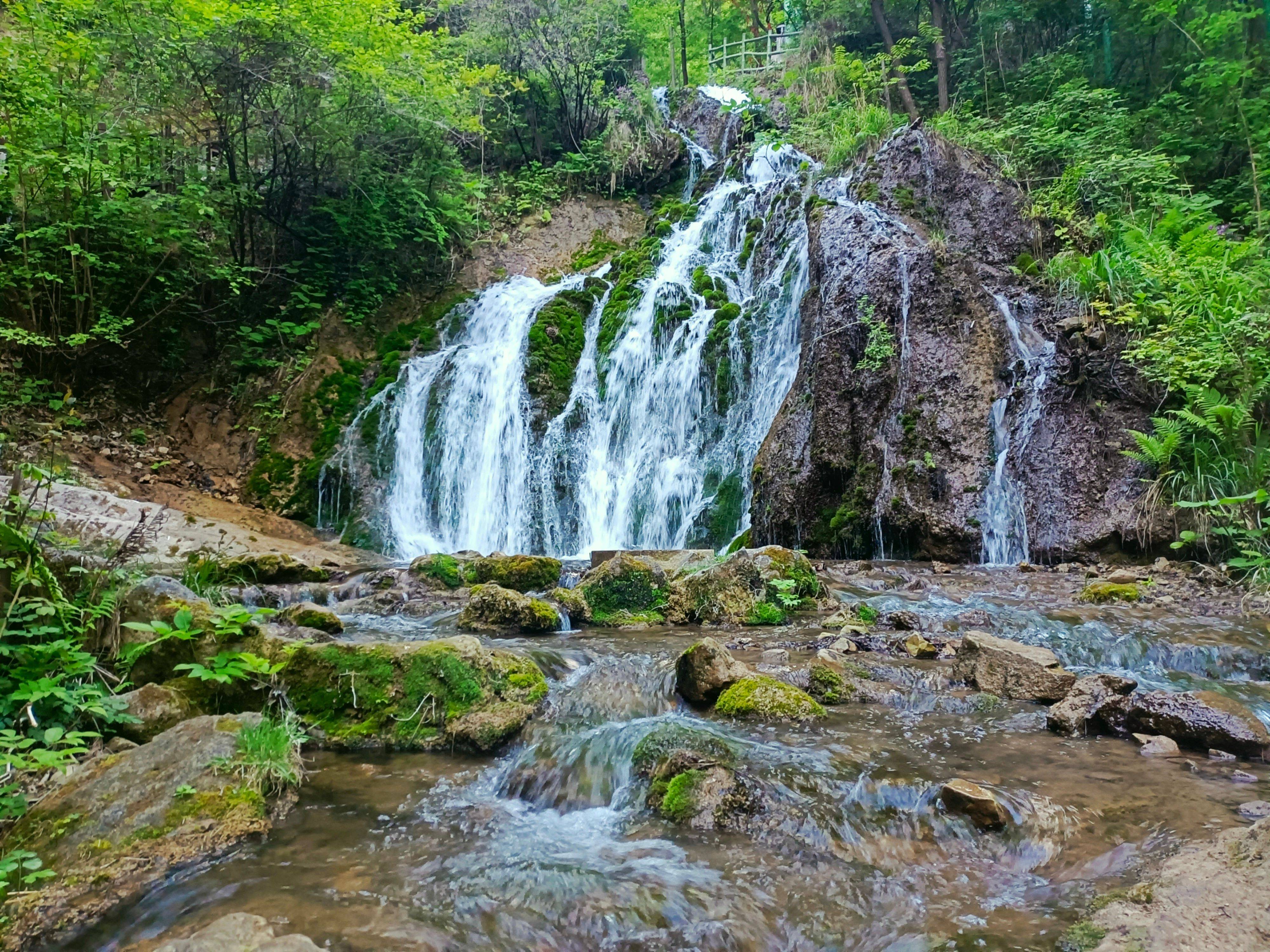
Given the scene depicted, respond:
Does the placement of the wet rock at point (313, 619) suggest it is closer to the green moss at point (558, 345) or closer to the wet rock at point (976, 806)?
the wet rock at point (976, 806)

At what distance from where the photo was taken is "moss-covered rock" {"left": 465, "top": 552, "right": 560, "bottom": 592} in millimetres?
8406

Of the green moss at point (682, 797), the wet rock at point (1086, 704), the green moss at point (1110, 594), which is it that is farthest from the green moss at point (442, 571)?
the green moss at point (1110, 594)

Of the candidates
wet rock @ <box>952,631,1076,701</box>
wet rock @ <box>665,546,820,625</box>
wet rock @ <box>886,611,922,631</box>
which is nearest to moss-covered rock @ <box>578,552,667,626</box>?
wet rock @ <box>665,546,820,625</box>

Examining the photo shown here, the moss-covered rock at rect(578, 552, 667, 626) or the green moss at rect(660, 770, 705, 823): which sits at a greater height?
the green moss at rect(660, 770, 705, 823)

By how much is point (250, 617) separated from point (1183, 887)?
14.6 feet

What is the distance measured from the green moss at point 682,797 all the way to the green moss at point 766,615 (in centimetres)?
354

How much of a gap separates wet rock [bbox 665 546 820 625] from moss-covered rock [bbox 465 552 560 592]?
57.1 inches

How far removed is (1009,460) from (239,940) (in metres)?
9.58

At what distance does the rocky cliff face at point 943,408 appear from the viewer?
8906mm

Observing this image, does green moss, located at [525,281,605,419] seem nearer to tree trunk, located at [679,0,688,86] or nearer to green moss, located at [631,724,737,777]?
green moss, located at [631,724,737,777]

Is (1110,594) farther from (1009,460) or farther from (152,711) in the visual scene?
(152,711)

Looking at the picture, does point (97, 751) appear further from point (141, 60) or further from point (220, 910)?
point (141, 60)

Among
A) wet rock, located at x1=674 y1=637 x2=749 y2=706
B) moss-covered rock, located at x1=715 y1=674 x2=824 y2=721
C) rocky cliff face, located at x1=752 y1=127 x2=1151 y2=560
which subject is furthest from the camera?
rocky cliff face, located at x1=752 y1=127 x2=1151 y2=560

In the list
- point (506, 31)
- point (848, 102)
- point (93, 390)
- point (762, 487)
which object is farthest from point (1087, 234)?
point (93, 390)
